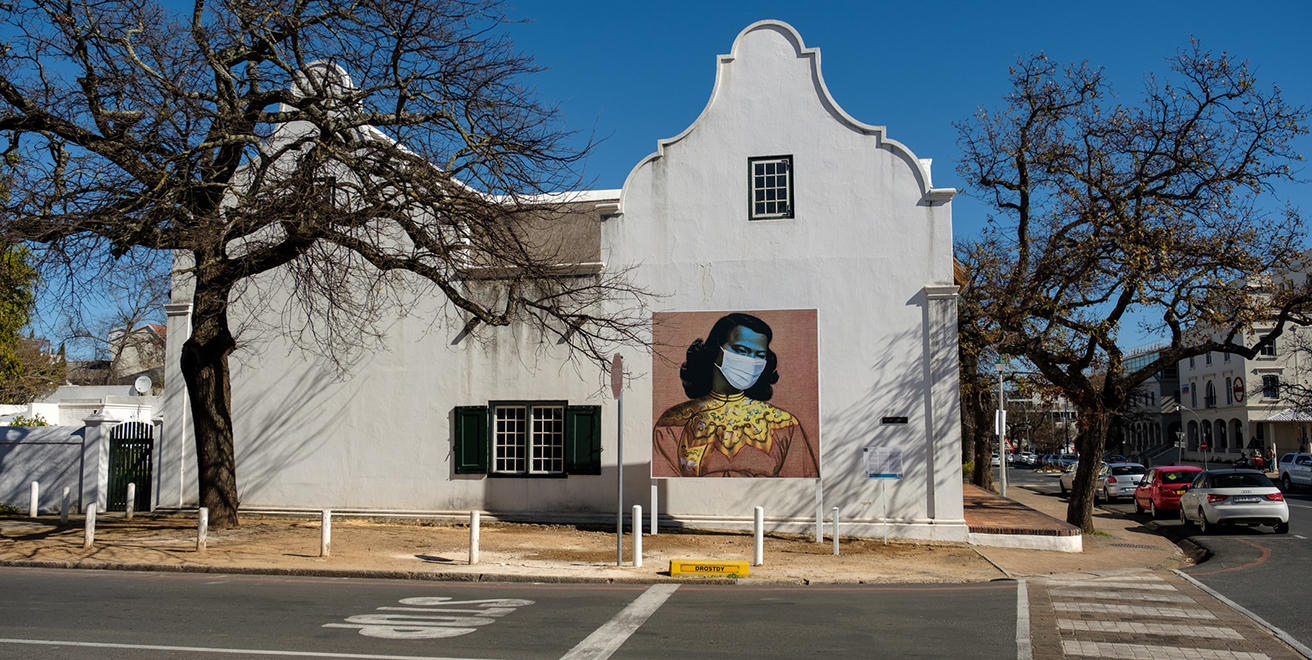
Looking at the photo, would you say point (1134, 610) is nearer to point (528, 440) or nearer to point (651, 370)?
point (651, 370)

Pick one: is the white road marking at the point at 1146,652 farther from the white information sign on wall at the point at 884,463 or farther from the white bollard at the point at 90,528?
the white bollard at the point at 90,528

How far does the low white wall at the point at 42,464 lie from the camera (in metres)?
20.2

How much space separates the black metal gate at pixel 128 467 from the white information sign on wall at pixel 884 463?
1509 centimetres

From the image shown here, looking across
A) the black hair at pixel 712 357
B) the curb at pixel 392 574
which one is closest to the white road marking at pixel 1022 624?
the curb at pixel 392 574

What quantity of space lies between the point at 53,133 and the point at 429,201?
6.05 meters

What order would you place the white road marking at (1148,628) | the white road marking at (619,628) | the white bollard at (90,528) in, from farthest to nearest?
the white bollard at (90,528) → the white road marking at (1148,628) → the white road marking at (619,628)

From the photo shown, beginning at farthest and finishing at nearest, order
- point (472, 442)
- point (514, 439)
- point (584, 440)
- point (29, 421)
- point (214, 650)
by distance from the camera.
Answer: point (29, 421) < point (514, 439) < point (472, 442) < point (584, 440) < point (214, 650)

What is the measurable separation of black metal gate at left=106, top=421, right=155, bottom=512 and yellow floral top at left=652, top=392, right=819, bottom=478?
37.2ft

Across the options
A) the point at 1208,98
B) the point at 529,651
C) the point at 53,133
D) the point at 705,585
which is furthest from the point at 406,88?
the point at 1208,98

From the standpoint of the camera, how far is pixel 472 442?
1892 centimetres

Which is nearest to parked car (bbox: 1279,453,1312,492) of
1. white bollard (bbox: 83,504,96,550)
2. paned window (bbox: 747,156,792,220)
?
paned window (bbox: 747,156,792,220)

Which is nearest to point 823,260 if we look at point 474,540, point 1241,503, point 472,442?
point 472,442

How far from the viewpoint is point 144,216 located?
13430 millimetres

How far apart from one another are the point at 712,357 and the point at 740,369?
1.88ft
